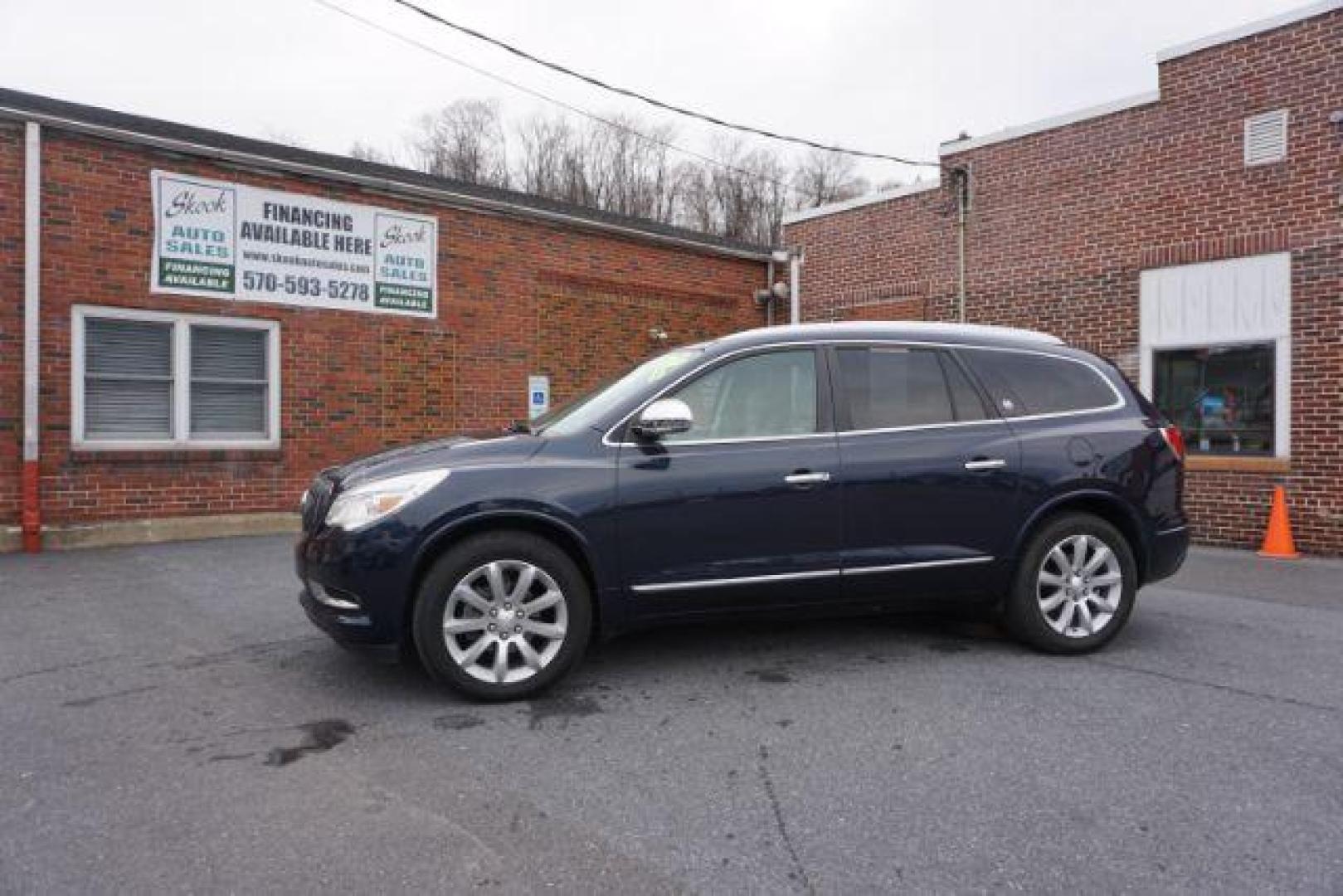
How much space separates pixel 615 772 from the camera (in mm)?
3225

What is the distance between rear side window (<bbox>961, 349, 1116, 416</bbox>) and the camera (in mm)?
4758

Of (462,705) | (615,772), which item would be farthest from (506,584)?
(615,772)

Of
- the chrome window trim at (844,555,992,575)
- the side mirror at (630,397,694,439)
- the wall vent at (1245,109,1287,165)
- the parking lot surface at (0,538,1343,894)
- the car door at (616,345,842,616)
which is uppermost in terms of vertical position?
the wall vent at (1245,109,1287,165)

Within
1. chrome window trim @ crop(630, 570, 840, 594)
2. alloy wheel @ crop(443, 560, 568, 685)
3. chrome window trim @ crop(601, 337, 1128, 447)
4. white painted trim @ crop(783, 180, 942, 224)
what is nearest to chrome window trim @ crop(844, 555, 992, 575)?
chrome window trim @ crop(630, 570, 840, 594)

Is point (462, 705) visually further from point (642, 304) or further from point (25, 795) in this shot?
point (642, 304)

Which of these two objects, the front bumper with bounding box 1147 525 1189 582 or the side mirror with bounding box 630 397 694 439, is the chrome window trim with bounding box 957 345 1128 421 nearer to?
the front bumper with bounding box 1147 525 1189 582

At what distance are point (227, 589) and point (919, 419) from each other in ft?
16.7

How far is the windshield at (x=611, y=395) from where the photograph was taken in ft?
14.0

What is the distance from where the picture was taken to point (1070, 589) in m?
4.68

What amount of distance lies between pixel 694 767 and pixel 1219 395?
8.82 metres

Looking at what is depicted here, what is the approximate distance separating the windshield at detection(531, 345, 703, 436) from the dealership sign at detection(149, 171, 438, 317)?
6.05m

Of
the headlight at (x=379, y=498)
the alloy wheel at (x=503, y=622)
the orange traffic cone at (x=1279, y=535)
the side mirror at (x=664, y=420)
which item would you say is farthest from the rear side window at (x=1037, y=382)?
the orange traffic cone at (x=1279, y=535)

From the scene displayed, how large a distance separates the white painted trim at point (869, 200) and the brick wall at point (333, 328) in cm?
137

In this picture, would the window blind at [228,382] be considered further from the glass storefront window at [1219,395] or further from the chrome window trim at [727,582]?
the glass storefront window at [1219,395]
